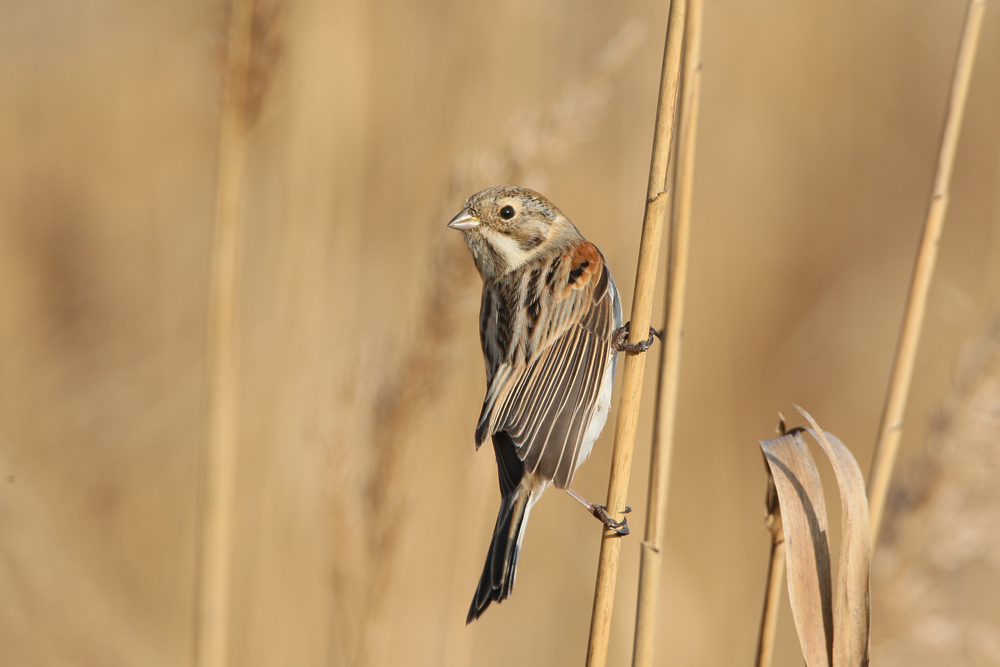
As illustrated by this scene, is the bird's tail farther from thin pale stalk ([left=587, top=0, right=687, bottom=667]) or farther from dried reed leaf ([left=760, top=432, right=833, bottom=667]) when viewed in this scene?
dried reed leaf ([left=760, top=432, right=833, bottom=667])

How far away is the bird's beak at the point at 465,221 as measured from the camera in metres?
2.74

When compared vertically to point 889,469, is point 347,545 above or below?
below

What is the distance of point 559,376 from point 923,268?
3.44 ft

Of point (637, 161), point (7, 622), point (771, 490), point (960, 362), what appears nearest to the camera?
point (771, 490)

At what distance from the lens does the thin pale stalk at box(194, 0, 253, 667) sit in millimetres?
2160

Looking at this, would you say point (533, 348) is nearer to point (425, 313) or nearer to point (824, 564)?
point (425, 313)

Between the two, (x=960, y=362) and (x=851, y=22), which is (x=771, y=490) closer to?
(x=960, y=362)

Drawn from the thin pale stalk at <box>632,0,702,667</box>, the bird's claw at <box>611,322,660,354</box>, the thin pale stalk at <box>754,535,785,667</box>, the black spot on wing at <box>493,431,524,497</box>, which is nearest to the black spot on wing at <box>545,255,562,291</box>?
the bird's claw at <box>611,322,660,354</box>

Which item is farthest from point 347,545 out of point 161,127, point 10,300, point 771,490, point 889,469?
point 161,127

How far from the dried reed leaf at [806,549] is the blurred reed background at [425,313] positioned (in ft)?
3.00

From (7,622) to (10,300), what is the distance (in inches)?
61.6

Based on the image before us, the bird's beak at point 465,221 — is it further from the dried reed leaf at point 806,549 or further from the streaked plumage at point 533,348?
the dried reed leaf at point 806,549

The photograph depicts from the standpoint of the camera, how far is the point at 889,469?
7.29 feet

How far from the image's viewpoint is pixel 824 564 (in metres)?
1.82
